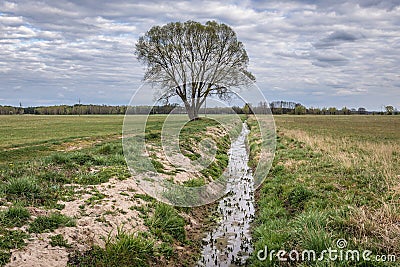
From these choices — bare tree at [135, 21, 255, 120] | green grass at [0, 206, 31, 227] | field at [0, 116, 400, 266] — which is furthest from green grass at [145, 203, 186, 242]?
bare tree at [135, 21, 255, 120]

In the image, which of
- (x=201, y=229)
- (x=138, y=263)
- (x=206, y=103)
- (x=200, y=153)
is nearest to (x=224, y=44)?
(x=206, y=103)

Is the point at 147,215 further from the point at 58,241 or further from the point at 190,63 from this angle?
the point at 190,63

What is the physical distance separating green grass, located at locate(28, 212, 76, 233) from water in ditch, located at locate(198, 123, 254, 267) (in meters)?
3.27

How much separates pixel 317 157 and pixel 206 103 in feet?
109

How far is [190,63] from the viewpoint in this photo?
45219 mm

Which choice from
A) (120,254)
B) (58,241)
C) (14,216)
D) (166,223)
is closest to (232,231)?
(166,223)

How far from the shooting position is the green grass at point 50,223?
21.5ft

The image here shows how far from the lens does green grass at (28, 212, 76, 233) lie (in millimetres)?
6555

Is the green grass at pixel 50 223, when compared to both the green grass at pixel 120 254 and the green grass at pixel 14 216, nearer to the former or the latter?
the green grass at pixel 14 216

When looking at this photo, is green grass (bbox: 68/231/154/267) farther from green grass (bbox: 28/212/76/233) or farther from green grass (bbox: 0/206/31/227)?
green grass (bbox: 0/206/31/227)

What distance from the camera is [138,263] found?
6.78m

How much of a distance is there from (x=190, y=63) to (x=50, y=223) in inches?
1585

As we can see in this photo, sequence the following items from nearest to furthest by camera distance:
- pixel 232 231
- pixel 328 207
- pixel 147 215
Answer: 1. pixel 328 207
2. pixel 147 215
3. pixel 232 231

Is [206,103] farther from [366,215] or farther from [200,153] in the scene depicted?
[366,215]
